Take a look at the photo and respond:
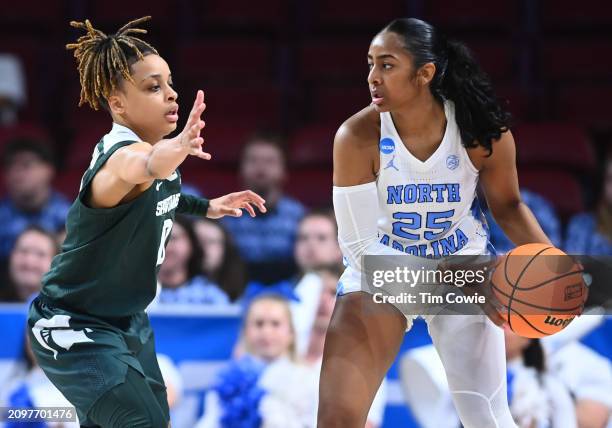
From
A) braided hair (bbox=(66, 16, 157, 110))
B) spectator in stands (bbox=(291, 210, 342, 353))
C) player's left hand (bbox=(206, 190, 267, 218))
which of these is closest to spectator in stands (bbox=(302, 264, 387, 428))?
spectator in stands (bbox=(291, 210, 342, 353))

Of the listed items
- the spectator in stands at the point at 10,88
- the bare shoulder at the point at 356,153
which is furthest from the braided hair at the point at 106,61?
the spectator in stands at the point at 10,88

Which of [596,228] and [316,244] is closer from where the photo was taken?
[316,244]

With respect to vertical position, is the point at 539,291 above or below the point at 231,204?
below

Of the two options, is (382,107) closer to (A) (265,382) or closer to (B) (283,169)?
(A) (265,382)

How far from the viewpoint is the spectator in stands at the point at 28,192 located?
6402mm

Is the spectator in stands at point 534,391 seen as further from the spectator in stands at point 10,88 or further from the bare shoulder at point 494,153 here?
the spectator in stands at point 10,88

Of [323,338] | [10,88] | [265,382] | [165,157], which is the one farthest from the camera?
[10,88]

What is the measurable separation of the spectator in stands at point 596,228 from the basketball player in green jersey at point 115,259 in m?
3.39

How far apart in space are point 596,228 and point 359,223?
3108 millimetres

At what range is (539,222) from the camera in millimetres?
5945

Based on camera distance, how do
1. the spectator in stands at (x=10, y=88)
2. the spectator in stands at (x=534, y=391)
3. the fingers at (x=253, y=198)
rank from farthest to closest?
the spectator in stands at (x=10, y=88) < the spectator in stands at (x=534, y=391) < the fingers at (x=253, y=198)

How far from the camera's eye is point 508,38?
782 centimetres

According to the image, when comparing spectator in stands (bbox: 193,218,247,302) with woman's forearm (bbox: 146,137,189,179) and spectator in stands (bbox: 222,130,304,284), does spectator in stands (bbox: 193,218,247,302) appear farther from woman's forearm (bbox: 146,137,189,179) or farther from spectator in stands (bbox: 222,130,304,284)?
woman's forearm (bbox: 146,137,189,179)

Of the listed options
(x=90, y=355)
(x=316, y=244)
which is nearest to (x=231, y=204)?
(x=90, y=355)
